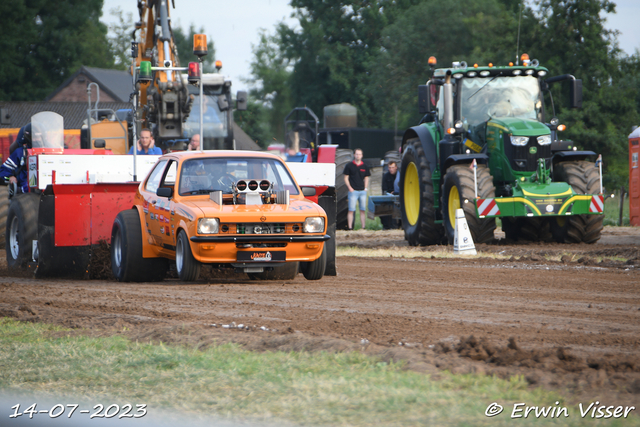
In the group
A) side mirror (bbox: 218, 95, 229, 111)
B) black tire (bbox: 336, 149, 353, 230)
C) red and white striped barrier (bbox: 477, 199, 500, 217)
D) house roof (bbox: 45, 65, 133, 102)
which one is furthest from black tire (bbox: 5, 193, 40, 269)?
house roof (bbox: 45, 65, 133, 102)

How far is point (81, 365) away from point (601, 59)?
37.9m

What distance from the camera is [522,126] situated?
1517 cm

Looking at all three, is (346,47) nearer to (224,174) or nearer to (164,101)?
(164,101)

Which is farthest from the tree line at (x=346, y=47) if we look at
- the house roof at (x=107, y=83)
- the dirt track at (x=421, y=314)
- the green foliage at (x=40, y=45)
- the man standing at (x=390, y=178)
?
the dirt track at (x=421, y=314)

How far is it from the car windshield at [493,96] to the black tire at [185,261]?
7633 mm

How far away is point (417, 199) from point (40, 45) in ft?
184

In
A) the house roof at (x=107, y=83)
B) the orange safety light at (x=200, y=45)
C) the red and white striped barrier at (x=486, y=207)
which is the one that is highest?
the house roof at (x=107, y=83)

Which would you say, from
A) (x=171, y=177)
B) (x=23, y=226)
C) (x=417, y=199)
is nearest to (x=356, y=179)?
(x=417, y=199)

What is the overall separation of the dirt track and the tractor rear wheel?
3.91m

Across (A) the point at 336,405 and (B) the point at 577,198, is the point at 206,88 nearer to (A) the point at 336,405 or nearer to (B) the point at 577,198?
(B) the point at 577,198

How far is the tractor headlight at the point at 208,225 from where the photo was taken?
375 inches

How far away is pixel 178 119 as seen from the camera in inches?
663

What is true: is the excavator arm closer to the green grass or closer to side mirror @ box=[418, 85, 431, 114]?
side mirror @ box=[418, 85, 431, 114]

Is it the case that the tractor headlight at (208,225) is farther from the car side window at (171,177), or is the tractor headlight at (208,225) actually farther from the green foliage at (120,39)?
the green foliage at (120,39)
